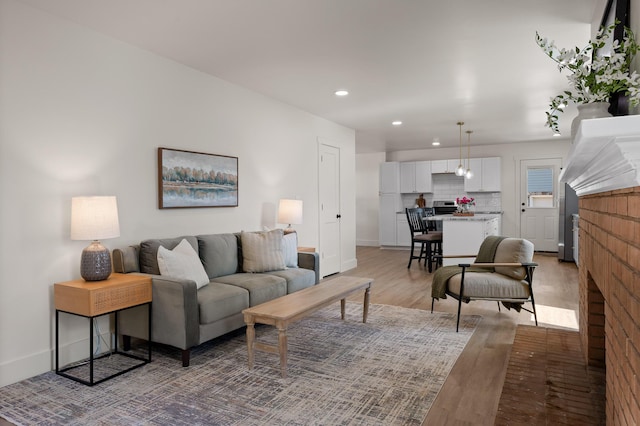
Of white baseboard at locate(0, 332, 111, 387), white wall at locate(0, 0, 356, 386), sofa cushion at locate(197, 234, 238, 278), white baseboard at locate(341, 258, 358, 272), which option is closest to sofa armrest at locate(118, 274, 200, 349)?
white baseboard at locate(0, 332, 111, 387)

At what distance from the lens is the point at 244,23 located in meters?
3.14

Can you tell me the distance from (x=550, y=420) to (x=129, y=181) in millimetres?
3357

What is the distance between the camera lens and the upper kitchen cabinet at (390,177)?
10305 millimetres

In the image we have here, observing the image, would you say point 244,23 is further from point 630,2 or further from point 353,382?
point 353,382

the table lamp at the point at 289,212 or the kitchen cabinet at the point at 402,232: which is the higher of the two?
the table lamp at the point at 289,212

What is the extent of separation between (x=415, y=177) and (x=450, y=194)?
3.03 ft

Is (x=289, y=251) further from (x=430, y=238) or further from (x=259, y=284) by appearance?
(x=430, y=238)

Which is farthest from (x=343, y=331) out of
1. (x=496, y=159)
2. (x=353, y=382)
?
(x=496, y=159)

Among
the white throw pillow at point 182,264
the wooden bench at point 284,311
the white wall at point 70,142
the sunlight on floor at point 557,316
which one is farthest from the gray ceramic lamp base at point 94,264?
the sunlight on floor at point 557,316

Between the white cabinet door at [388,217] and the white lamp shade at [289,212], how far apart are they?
18.1 feet

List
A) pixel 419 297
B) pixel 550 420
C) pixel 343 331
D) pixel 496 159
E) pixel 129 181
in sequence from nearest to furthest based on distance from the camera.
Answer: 1. pixel 550 420
2. pixel 129 181
3. pixel 343 331
4. pixel 419 297
5. pixel 496 159

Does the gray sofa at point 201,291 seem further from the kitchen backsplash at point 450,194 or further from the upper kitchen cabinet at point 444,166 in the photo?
the kitchen backsplash at point 450,194

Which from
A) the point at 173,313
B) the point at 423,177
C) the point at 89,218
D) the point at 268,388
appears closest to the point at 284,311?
the point at 268,388

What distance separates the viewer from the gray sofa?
9.99 ft
